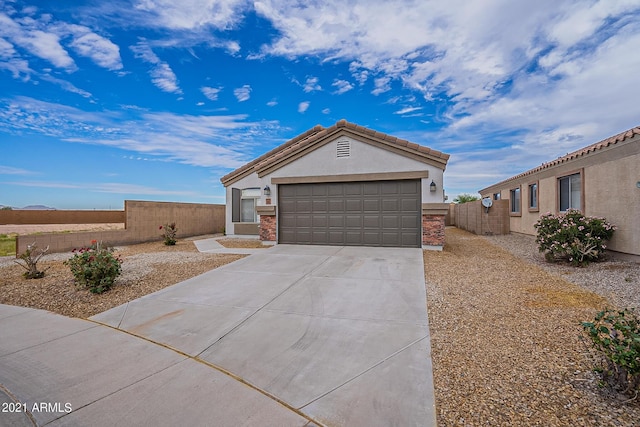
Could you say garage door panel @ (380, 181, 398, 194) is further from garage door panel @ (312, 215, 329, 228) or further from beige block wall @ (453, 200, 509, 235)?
beige block wall @ (453, 200, 509, 235)

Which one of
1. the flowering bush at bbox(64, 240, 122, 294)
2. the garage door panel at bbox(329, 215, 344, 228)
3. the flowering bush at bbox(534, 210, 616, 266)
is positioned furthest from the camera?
the garage door panel at bbox(329, 215, 344, 228)

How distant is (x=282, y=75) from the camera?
1340 centimetres

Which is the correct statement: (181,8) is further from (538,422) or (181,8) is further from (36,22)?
(538,422)

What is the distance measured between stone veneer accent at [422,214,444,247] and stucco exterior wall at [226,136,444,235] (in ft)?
1.93

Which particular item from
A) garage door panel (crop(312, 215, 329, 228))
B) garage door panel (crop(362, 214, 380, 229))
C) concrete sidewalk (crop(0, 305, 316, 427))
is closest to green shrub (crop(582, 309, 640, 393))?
concrete sidewalk (crop(0, 305, 316, 427))

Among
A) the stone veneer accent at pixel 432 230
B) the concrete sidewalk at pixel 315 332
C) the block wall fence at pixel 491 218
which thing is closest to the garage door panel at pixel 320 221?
the stone veneer accent at pixel 432 230

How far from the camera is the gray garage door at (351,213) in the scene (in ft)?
35.4

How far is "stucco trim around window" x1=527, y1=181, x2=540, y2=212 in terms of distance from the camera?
13.5 m

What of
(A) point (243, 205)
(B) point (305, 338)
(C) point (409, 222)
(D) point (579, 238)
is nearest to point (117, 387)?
(B) point (305, 338)

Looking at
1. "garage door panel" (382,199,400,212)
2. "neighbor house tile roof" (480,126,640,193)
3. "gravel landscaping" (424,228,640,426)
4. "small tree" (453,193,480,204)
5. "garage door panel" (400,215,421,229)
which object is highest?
"neighbor house tile roof" (480,126,640,193)

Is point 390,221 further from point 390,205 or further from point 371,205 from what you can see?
point 371,205

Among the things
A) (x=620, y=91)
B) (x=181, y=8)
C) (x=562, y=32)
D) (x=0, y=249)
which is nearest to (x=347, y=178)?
(x=181, y=8)

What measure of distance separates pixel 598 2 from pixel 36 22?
601 inches

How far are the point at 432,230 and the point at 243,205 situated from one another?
31.3ft
